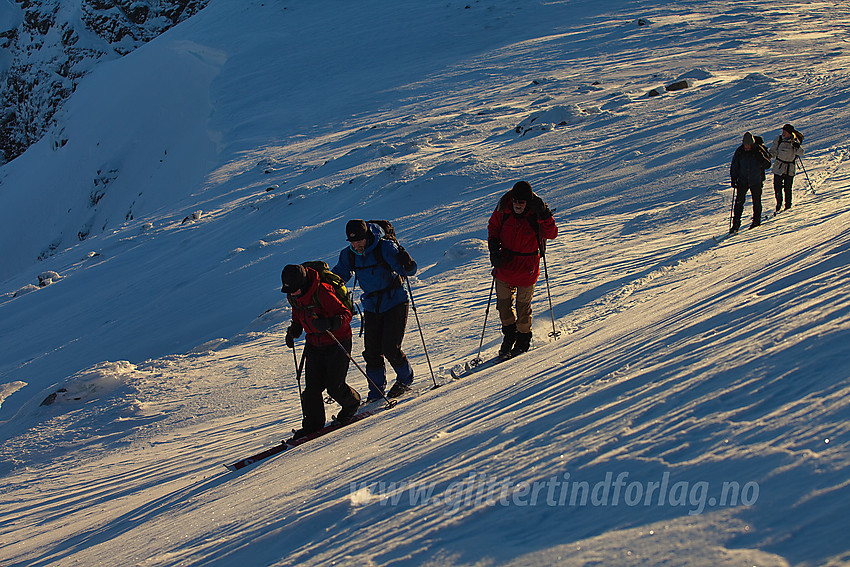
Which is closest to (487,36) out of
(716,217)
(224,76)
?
(224,76)

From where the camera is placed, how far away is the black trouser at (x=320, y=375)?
5688 millimetres

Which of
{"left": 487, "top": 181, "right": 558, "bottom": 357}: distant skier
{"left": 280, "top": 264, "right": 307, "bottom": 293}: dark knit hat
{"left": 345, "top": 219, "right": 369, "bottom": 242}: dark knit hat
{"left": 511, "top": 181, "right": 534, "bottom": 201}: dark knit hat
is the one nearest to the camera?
{"left": 280, "top": 264, "right": 307, "bottom": 293}: dark knit hat

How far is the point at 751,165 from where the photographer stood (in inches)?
396

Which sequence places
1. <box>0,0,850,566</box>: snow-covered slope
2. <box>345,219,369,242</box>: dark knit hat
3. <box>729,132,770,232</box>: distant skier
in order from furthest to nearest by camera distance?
<box>729,132,770,232</box>: distant skier < <box>345,219,369,242</box>: dark knit hat < <box>0,0,850,566</box>: snow-covered slope

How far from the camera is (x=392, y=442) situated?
13.4 feet

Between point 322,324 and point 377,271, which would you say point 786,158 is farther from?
point 322,324

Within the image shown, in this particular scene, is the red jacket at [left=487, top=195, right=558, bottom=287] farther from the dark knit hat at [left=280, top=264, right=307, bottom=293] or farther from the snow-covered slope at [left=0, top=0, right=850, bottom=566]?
the dark knit hat at [left=280, top=264, right=307, bottom=293]

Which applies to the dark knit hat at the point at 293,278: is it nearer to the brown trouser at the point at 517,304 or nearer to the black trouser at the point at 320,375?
the black trouser at the point at 320,375

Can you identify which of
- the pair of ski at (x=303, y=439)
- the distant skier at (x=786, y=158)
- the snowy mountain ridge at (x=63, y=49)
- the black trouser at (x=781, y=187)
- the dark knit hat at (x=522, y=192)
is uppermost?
the snowy mountain ridge at (x=63, y=49)

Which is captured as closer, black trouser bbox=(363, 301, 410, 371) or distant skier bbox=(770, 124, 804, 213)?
black trouser bbox=(363, 301, 410, 371)

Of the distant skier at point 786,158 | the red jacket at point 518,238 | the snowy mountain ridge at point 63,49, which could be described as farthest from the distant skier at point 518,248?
the snowy mountain ridge at point 63,49

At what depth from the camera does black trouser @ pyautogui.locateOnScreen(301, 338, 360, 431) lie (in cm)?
569

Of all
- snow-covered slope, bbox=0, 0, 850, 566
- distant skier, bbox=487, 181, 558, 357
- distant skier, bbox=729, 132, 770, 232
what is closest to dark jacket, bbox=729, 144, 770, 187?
distant skier, bbox=729, 132, 770, 232

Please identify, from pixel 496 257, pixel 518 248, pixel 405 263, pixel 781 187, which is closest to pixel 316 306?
pixel 405 263
